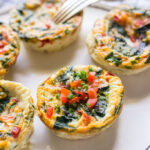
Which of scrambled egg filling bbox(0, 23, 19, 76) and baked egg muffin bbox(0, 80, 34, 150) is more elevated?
scrambled egg filling bbox(0, 23, 19, 76)

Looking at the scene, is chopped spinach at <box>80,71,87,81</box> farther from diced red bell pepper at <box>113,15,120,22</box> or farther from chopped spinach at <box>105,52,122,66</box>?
diced red bell pepper at <box>113,15,120,22</box>

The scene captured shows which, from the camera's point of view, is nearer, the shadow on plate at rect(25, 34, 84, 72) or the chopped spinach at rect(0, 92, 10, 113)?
the chopped spinach at rect(0, 92, 10, 113)

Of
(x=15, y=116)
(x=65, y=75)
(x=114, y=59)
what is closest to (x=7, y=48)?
(x=65, y=75)

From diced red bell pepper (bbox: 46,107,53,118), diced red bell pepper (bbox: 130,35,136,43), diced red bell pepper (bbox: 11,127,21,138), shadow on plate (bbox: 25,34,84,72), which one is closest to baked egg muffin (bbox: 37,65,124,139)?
diced red bell pepper (bbox: 46,107,53,118)

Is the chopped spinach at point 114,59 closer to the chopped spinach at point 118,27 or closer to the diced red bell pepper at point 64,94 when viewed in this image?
the chopped spinach at point 118,27

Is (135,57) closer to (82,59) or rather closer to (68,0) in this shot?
(82,59)
